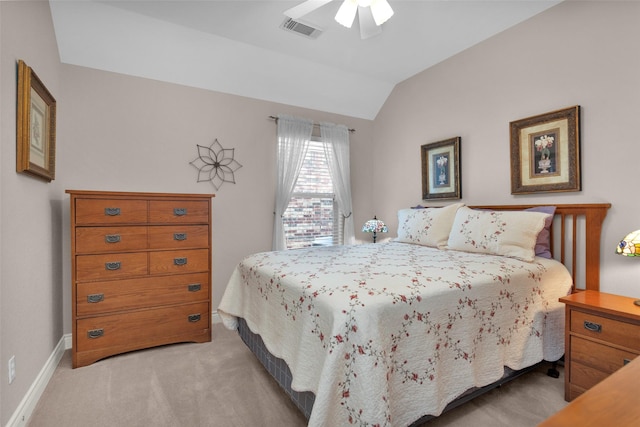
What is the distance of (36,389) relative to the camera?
1836 millimetres

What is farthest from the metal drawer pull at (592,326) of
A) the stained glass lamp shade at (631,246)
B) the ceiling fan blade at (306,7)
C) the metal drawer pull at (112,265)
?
the metal drawer pull at (112,265)

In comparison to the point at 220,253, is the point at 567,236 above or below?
above

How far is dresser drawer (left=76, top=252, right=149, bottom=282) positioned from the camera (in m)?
2.28

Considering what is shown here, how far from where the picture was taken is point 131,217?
2.44 meters

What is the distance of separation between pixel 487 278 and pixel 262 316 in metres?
1.33

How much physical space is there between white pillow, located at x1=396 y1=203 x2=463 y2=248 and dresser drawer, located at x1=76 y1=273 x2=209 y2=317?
6.35 feet

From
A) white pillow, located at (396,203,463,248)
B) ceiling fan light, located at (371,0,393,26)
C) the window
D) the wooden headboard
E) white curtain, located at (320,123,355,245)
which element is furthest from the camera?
white curtain, located at (320,123,355,245)

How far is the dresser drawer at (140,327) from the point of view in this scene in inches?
90.3

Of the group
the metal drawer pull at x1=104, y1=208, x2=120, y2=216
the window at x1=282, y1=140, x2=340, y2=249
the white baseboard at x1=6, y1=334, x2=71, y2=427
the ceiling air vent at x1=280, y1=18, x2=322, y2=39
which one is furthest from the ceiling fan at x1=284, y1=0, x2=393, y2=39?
the white baseboard at x1=6, y1=334, x2=71, y2=427

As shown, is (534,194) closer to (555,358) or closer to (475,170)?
(475,170)

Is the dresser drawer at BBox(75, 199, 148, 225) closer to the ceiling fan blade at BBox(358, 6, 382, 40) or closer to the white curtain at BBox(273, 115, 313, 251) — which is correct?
the white curtain at BBox(273, 115, 313, 251)

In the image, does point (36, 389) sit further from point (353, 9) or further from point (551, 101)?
point (551, 101)

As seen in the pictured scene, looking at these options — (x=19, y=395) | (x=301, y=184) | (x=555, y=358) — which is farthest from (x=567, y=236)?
(x=19, y=395)

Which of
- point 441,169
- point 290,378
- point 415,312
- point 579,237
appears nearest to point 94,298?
point 290,378
